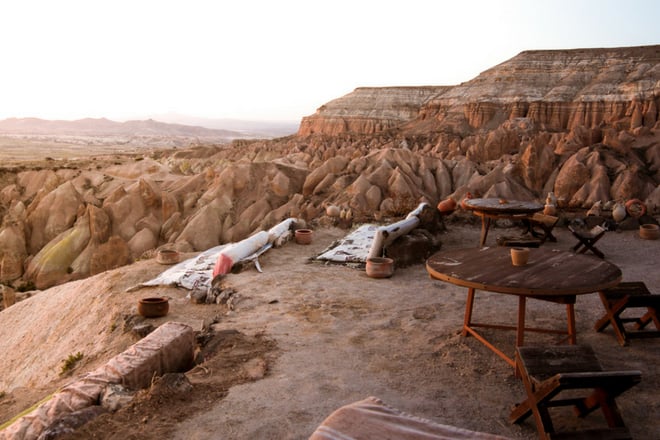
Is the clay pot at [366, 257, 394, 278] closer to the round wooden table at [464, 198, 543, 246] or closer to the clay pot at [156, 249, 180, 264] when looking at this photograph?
the round wooden table at [464, 198, 543, 246]

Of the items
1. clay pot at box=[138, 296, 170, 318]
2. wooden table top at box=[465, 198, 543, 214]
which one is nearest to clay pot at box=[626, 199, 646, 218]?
wooden table top at box=[465, 198, 543, 214]

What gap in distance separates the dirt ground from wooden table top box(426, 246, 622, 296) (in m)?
0.80

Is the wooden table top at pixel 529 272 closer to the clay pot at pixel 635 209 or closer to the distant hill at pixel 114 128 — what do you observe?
the clay pot at pixel 635 209

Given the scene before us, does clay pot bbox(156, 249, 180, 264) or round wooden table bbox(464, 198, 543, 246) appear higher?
round wooden table bbox(464, 198, 543, 246)

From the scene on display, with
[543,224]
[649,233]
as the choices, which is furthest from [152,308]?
[649,233]

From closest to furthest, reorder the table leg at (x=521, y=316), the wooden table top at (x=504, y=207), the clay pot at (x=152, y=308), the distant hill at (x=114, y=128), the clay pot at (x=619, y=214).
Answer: the table leg at (x=521, y=316) → the clay pot at (x=152, y=308) → the wooden table top at (x=504, y=207) → the clay pot at (x=619, y=214) → the distant hill at (x=114, y=128)

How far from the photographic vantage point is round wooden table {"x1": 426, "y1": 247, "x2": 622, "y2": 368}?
12.9ft

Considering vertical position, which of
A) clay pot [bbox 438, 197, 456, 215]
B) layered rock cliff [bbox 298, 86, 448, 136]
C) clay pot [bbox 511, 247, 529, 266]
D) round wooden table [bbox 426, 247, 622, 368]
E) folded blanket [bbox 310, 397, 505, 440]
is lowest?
clay pot [bbox 438, 197, 456, 215]

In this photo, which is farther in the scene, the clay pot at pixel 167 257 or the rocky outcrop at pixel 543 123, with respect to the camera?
the rocky outcrop at pixel 543 123

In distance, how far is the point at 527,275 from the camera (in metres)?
4.25

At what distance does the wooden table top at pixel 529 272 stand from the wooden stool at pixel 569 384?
52 centimetres

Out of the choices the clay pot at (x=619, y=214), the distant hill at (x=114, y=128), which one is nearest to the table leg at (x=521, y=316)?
the clay pot at (x=619, y=214)

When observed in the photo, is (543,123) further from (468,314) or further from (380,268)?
(468,314)

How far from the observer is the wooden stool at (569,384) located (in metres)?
2.93
